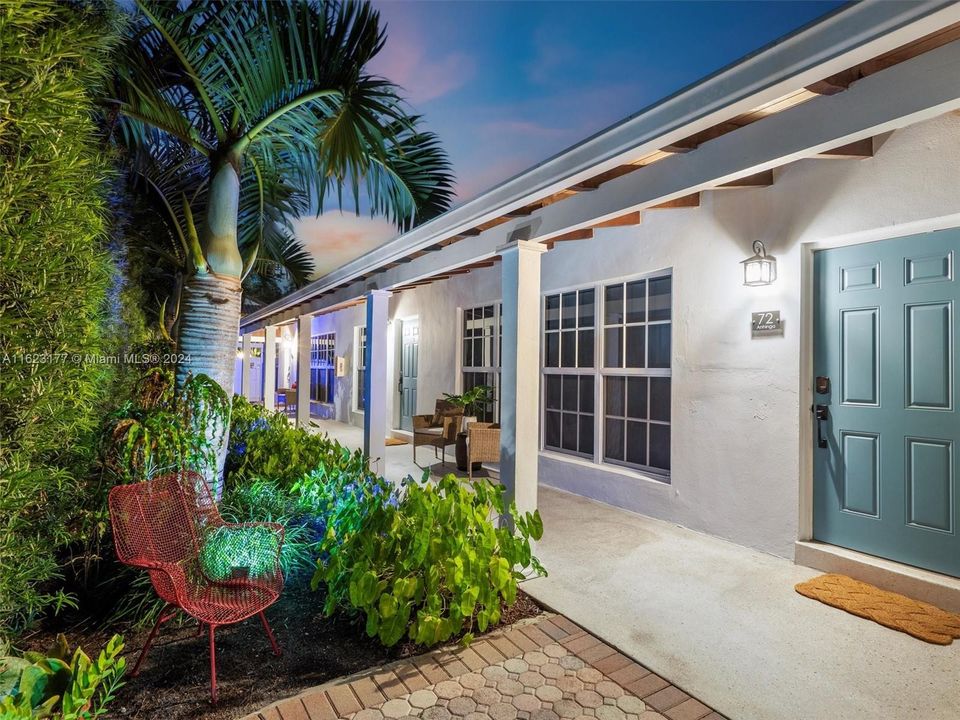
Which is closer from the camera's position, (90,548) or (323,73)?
(90,548)

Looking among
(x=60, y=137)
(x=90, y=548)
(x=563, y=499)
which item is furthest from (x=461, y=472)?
(x=60, y=137)

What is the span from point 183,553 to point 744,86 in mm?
3415

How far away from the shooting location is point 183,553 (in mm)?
2760

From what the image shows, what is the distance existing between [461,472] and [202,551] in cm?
432

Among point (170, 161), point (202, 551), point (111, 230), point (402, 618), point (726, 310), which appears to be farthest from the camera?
point (170, 161)

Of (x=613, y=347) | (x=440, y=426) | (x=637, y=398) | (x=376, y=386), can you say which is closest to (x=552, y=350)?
(x=613, y=347)

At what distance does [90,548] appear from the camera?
306 centimetres

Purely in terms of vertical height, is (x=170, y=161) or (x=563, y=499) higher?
(x=170, y=161)

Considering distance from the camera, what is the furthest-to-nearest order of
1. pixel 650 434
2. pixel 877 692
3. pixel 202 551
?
pixel 650 434 < pixel 202 551 < pixel 877 692

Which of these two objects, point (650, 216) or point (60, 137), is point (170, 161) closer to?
point (60, 137)

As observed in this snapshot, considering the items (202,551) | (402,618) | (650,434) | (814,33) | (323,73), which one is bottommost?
(402,618)

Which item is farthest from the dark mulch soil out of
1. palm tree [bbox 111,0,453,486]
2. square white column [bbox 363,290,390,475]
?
square white column [bbox 363,290,390,475]

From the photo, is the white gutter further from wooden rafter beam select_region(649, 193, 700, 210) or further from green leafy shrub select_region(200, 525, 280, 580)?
green leafy shrub select_region(200, 525, 280, 580)

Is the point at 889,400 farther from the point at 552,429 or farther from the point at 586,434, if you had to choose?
the point at 552,429
